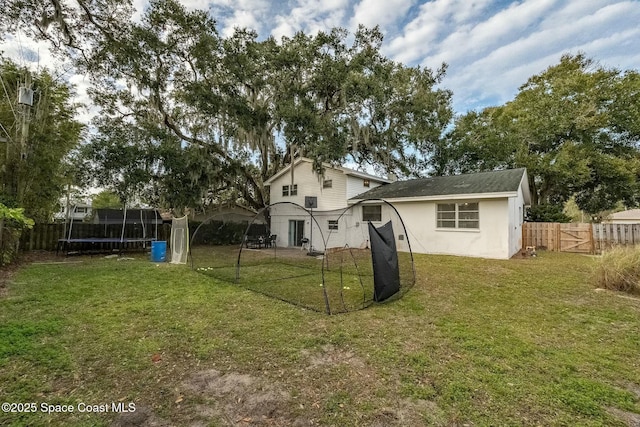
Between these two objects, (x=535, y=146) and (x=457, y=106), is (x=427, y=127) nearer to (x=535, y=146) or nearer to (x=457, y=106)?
(x=457, y=106)

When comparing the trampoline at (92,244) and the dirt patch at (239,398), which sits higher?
the trampoline at (92,244)

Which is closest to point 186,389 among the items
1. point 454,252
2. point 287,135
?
point 454,252

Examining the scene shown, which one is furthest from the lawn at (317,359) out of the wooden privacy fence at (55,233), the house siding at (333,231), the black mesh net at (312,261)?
the wooden privacy fence at (55,233)

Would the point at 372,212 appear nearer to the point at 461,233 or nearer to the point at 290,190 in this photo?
the point at 461,233

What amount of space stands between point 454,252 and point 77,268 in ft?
39.3

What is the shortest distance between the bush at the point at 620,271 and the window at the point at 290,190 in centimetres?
1230

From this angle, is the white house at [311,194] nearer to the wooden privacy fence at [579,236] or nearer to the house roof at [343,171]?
the house roof at [343,171]

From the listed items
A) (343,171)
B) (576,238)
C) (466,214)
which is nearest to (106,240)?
(343,171)

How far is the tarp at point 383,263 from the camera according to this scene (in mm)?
4870

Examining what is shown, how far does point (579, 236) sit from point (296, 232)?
12.1 metres

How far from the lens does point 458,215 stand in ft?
36.1

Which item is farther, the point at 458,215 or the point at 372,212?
the point at 372,212

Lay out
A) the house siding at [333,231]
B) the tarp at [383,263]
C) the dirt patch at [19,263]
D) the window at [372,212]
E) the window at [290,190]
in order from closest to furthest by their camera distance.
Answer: the tarp at [383,263]
the dirt patch at [19,263]
the house siding at [333,231]
the window at [372,212]
the window at [290,190]

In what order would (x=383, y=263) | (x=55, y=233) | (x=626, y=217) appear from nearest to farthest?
(x=383, y=263), (x=55, y=233), (x=626, y=217)
